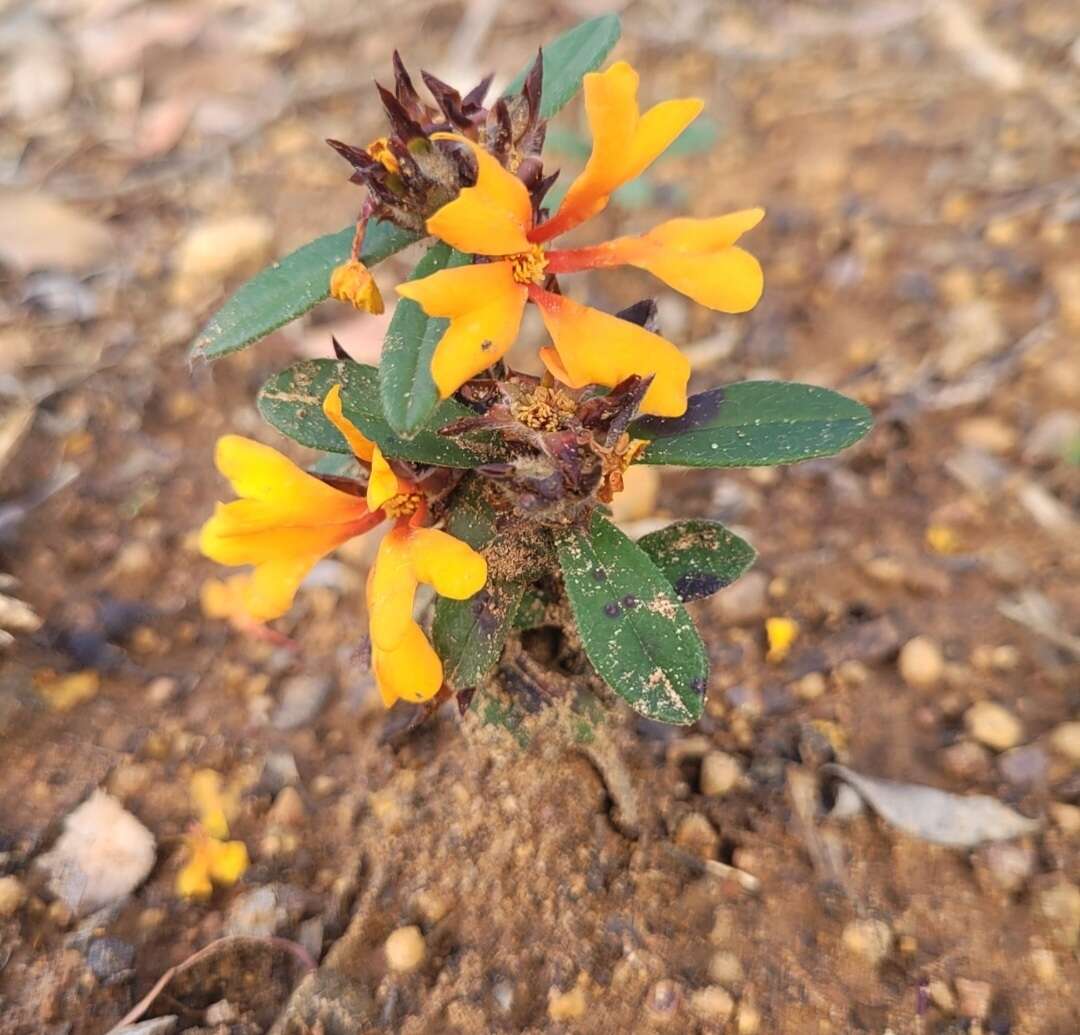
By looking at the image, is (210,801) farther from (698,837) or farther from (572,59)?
(572,59)

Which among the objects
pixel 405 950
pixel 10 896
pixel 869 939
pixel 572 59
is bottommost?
pixel 869 939

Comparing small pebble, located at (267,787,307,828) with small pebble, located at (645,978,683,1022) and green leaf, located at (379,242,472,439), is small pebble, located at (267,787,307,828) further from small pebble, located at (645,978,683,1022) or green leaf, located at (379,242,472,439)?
green leaf, located at (379,242,472,439)

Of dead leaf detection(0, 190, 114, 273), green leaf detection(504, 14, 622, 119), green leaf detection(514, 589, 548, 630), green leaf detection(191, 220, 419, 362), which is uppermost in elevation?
green leaf detection(504, 14, 622, 119)

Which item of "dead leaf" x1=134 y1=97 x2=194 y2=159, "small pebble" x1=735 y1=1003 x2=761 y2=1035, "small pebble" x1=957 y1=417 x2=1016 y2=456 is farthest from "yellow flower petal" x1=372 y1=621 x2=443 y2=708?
"dead leaf" x1=134 y1=97 x2=194 y2=159

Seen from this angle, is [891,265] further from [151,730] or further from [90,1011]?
[90,1011]

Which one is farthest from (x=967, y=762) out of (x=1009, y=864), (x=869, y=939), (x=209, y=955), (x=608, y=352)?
(x=209, y=955)

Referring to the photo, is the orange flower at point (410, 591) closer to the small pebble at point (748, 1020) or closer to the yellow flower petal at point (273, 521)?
the yellow flower petal at point (273, 521)

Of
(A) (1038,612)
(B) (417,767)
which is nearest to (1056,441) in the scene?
(A) (1038,612)
